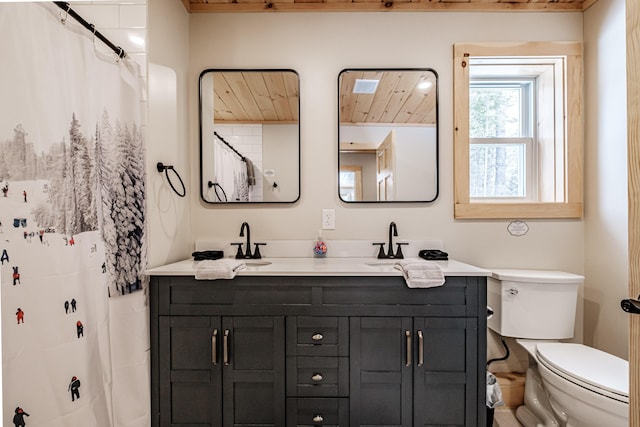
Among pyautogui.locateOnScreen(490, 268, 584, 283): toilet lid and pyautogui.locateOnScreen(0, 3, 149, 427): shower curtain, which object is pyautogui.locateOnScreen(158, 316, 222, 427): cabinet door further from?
pyautogui.locateOnScreen(490, 268, 584, 283): toilet lid

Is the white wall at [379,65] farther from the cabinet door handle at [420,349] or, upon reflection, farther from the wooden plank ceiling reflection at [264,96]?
the cabinet door handle at [420,349]

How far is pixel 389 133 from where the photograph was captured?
2.11 meters

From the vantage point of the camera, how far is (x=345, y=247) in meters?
2.11

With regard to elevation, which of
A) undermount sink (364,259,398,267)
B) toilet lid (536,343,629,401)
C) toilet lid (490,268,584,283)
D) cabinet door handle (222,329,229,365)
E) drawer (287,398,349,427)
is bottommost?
drawer (287,398,349,427)

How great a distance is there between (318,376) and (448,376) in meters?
0.61

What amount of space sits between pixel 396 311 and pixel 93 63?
5.44 feet

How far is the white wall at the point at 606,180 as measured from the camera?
1.84m

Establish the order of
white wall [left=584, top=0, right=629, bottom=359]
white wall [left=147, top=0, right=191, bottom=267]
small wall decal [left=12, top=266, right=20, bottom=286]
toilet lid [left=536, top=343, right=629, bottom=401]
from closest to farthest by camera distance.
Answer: small wall decal [left=12, top=266, right=20, bottom=286] → toilet lid [left=536, top=343, right=629, bottom=401] → white wall [left=147, top=0, right=191, bottom=267] → white wall [left=584, top=0, right=629, bottom=359]

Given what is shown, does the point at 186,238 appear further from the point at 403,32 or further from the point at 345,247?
the point at 403,32

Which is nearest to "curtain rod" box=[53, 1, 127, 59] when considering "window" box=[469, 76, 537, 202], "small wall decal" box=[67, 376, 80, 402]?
"small wall decal" box=[67, 376, 80, 402]

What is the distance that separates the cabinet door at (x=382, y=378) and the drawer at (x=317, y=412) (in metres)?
0.04

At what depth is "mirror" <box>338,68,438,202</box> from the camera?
2.11m

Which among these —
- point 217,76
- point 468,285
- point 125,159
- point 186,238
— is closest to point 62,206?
point 125,159

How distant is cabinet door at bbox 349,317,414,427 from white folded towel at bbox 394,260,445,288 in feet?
0.62
